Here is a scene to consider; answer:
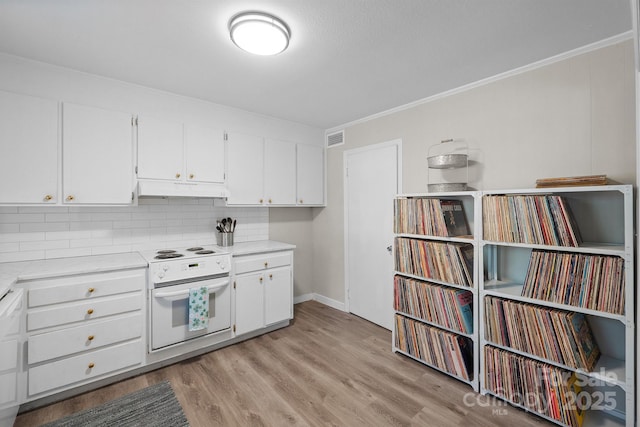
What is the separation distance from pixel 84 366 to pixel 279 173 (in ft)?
8.09

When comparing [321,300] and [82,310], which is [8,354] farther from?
[321,300]

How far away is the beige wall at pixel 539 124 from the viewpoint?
188 cm

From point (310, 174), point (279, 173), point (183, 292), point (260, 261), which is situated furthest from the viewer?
point (310, 174)

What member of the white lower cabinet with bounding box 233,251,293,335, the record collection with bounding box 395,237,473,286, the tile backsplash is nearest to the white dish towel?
the white lower cabinet with bounding box 233,251,293,335

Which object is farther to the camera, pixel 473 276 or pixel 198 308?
pixel 198 308

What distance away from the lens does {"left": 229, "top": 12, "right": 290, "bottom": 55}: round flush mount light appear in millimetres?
1681

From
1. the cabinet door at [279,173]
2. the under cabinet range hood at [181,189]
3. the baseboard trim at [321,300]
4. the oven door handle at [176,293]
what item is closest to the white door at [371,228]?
the baseboard trim at [321,300]

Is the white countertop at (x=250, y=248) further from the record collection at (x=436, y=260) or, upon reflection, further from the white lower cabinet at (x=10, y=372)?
the white lower cabinet at (x=10, y=372)

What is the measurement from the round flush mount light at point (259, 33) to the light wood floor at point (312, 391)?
2393 millimetres

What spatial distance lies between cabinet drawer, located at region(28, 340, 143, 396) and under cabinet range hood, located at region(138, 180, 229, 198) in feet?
4.04

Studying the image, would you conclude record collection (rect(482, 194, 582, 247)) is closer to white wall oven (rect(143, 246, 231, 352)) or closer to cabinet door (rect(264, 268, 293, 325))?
cabinet door (rect(264, 268, 293, 325))

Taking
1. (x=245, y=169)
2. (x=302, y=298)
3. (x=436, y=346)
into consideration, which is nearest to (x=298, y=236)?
(x=302, y=298)

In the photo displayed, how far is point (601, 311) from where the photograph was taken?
5.53 feet

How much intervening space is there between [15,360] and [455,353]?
2.89 m
